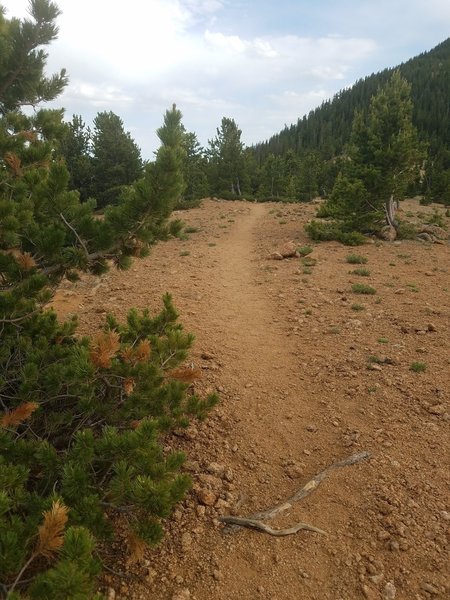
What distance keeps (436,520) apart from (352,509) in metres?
0.78

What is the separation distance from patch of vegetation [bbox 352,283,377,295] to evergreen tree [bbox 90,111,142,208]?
23.2 metres

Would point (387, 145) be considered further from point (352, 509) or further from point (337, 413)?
point (352, 509)

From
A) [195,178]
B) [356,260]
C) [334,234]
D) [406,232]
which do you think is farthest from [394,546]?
[195,178]

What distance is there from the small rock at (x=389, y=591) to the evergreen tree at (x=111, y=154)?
2947 centimetres

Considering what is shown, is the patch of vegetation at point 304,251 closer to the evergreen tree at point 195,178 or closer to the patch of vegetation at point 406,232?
the patch of vegetation at point 406,232

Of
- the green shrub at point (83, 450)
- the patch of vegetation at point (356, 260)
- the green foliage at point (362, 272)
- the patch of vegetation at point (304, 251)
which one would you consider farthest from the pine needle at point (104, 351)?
the patch of vegetation at point (304, 251)

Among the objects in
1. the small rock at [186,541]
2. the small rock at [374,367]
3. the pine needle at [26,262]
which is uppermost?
the pine needle at [26,262]

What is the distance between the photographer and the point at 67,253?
13.3ft

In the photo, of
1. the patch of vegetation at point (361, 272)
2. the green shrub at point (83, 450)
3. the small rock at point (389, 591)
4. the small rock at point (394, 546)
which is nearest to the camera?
the green shrub at point (83, 450)

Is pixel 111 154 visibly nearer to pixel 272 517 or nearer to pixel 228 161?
pixel 228 161

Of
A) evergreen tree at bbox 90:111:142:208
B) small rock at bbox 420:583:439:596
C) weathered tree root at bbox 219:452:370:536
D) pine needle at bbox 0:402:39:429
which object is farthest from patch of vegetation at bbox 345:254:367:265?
evergreen tree at bbox 90:111:142:208

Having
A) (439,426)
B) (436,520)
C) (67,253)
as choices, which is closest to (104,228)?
(67,253)

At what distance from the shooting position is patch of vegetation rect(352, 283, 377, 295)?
1037cm

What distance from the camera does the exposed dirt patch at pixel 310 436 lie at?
3365 millimetres
